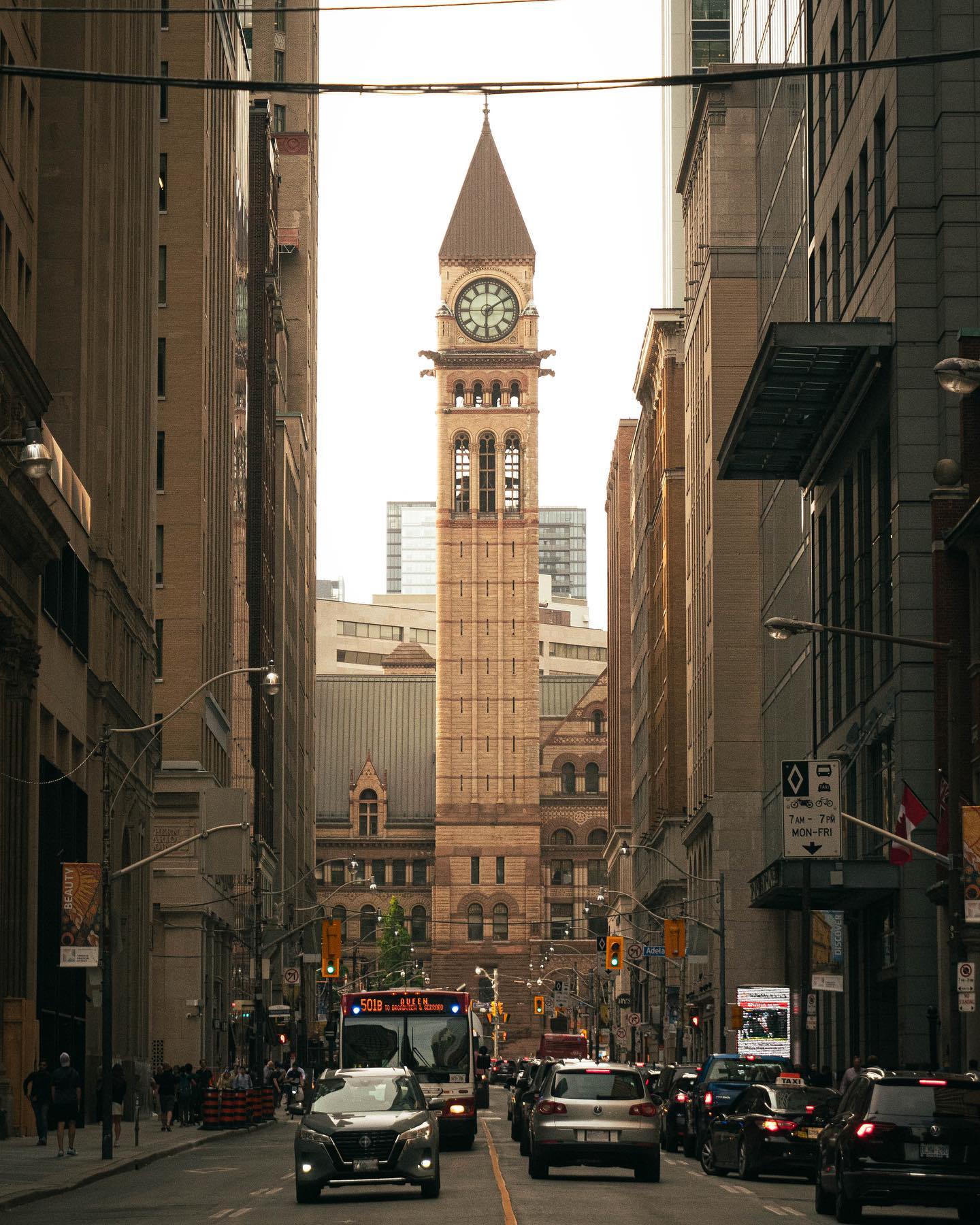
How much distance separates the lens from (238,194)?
91.6 m

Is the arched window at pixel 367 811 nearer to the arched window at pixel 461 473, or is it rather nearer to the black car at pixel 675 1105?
the arched window at pixel 461 473

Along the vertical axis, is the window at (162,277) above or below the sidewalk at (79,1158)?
above

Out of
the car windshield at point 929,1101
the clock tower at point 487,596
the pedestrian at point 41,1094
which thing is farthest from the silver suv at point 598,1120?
the clock tower at point 487,596

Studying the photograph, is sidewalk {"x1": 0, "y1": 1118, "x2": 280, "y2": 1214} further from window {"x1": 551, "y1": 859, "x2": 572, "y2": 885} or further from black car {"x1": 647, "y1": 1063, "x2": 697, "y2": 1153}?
window {"x1": 551, "y1": 859, "x2": 572, "y2": 885}

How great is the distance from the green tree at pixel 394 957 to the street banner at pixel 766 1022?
91.3 meters

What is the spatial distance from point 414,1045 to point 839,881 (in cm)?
1007

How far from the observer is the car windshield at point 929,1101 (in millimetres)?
22422

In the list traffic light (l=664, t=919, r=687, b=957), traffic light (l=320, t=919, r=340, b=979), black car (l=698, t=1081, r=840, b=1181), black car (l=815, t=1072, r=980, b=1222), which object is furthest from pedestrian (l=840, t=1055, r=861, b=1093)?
traffic light (l=320, t=919, r=340, b=979)

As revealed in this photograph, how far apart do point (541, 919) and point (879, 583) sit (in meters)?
133

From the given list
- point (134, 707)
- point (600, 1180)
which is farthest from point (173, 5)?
point (600, 1180)

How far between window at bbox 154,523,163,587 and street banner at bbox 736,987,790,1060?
25.3 m

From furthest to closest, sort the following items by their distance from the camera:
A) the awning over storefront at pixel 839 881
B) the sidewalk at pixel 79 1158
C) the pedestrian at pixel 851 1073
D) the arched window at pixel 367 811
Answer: the arched window at pixel 367 811, the awning over storefront at pixel 839 881, the pedestrian at pixel 851 1073, the sidewalk at pixel 79 1158

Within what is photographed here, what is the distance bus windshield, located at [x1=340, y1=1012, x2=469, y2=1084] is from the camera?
41125 millimetres

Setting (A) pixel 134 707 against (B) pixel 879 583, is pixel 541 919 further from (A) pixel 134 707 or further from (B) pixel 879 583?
(B) pixel 879 583
